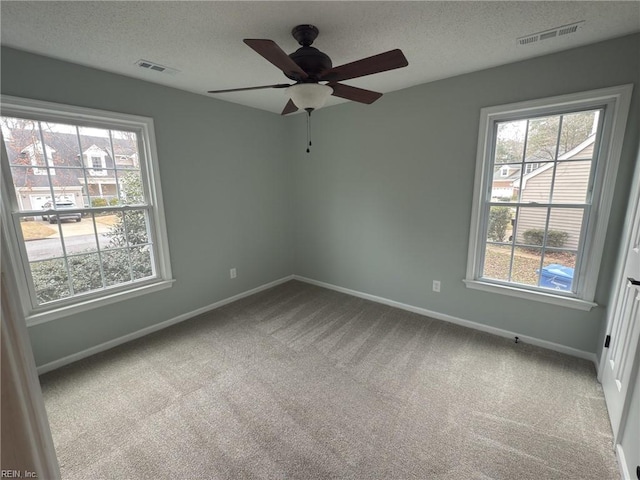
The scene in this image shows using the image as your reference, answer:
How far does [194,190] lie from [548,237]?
3.43 meters

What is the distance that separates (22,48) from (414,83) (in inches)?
123

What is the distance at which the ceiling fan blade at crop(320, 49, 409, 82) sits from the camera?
→ 1.52 meters

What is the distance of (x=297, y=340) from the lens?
279 centimetres

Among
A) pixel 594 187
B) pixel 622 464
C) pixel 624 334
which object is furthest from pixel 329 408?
pixel 594 187

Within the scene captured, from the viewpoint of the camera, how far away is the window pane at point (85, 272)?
8.22 ft

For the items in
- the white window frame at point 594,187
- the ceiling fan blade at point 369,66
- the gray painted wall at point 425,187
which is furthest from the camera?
the gray painted wall at point 425,187

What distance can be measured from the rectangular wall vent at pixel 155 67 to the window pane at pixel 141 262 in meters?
1.62

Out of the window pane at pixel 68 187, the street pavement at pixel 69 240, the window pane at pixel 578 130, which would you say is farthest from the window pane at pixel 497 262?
the window pane at pixel 68 187

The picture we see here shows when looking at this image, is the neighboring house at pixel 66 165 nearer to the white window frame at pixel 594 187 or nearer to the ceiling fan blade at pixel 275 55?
the ceiling fan blade at pixel 275 55

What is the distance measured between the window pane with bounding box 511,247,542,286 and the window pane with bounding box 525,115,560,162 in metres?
0.80

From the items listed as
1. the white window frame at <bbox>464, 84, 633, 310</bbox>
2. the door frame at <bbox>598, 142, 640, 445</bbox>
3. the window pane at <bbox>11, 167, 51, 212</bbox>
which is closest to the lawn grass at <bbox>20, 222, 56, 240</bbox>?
the window pane at <bbox>11, 167, 51, 212</bbox>

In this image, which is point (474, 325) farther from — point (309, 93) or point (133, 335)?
point (133, 335)

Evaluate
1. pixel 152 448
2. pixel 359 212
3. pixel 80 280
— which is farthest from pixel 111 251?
pixel 359 212

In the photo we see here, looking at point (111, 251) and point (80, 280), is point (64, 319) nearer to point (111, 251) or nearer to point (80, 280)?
point (80, 280)
